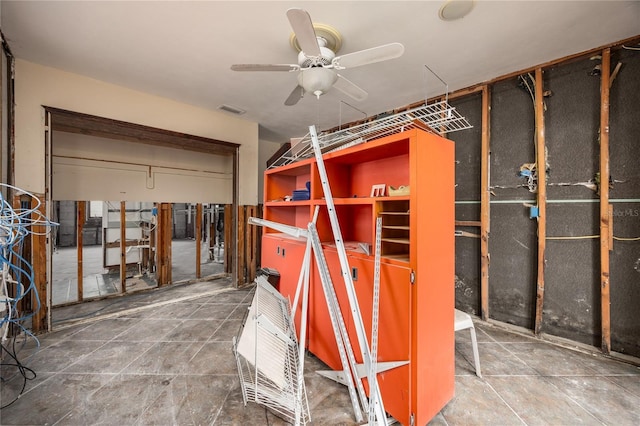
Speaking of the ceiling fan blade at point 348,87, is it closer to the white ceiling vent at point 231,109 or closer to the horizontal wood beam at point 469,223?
the horizontal wood beam at point 469,223

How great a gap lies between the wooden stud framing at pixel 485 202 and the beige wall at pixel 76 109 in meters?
3.75

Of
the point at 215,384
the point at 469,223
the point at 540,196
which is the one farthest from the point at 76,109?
the point at 540,196

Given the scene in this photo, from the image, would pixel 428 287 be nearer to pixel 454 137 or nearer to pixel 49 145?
pixel 454 137

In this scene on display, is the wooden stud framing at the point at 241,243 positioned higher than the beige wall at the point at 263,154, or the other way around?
the beige wall at the point at 263,154

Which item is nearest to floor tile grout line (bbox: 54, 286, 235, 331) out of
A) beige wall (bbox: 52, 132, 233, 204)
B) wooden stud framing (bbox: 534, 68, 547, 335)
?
beige wall (bbox: 52, 132, 233, 204)

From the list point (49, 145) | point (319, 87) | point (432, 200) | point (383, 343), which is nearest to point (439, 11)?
point (319, 87)

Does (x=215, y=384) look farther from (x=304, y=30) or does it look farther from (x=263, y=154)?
(x=263, y=154)

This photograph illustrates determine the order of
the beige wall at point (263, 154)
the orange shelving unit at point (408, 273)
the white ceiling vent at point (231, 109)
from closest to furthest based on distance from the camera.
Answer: the orange shelving unit at point (408, 273), the white ceiling vent at point (231, 109), the beige wall at point (263, 154)

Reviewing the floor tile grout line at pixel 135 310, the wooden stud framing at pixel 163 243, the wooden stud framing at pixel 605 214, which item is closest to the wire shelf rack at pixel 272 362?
the floor tile grout line at pixel 135 310

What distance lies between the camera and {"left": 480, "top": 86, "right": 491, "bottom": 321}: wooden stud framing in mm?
3154

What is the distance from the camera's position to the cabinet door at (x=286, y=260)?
8.20 ft

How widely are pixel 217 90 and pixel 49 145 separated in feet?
6.46

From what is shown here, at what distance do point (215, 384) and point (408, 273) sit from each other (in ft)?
5.81

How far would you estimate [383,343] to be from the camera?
5.79 ft
